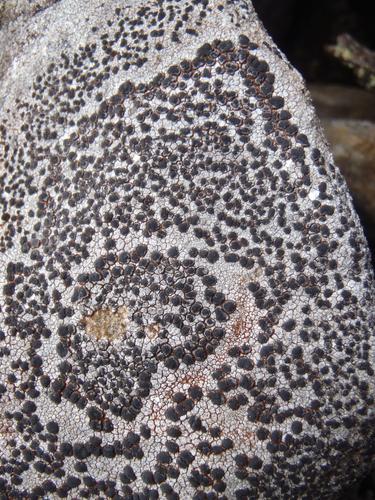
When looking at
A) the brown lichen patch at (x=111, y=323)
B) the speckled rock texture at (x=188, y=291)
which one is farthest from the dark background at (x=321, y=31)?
the brown lichen patch at (x=111, y=323)

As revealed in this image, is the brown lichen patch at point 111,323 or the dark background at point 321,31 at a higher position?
the dark background at point 321,31

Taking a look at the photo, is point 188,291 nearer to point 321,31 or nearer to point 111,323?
point 111,323

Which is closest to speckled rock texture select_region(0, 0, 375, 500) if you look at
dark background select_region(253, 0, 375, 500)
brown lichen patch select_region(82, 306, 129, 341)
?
brown lichen patch select_region(82, 306, 129, 341)

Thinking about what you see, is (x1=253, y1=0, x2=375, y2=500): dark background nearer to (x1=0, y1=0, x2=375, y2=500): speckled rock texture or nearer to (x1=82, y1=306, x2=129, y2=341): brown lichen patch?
(x1=0, y1=0, x2=375, y2=500): speckled rock texture

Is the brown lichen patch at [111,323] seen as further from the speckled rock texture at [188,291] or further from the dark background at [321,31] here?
the dark background at [321,31]

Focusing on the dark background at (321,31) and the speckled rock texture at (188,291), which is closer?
the speckled rock texture at (188,291)

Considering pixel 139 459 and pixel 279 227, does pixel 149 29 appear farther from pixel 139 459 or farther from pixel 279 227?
pixel 139 459

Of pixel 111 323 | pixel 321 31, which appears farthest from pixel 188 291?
pixel 321 31
